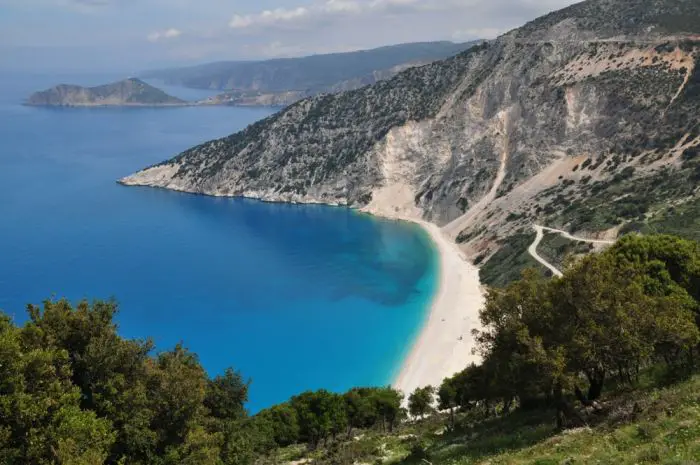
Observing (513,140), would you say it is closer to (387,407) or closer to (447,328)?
(447,328)

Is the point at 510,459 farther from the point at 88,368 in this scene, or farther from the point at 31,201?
the point at 31,201

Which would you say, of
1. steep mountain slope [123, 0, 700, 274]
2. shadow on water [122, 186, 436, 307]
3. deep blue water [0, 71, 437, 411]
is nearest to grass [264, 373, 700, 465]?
deep blue water [0, 71, 437, 411]

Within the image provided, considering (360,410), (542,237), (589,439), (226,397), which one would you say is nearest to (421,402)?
(360,410)

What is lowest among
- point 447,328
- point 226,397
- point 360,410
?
point 360,410

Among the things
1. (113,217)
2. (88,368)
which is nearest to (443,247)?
(113,217)

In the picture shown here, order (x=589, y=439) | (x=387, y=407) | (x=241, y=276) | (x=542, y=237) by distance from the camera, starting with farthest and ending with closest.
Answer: (x=241, y=276), (x=542, y=237), (x=387, y=407), (x=589, y=439)

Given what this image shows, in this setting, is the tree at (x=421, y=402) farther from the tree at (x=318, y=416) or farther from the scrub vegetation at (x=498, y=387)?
the scrub vegetation at (x=498, y=387)
